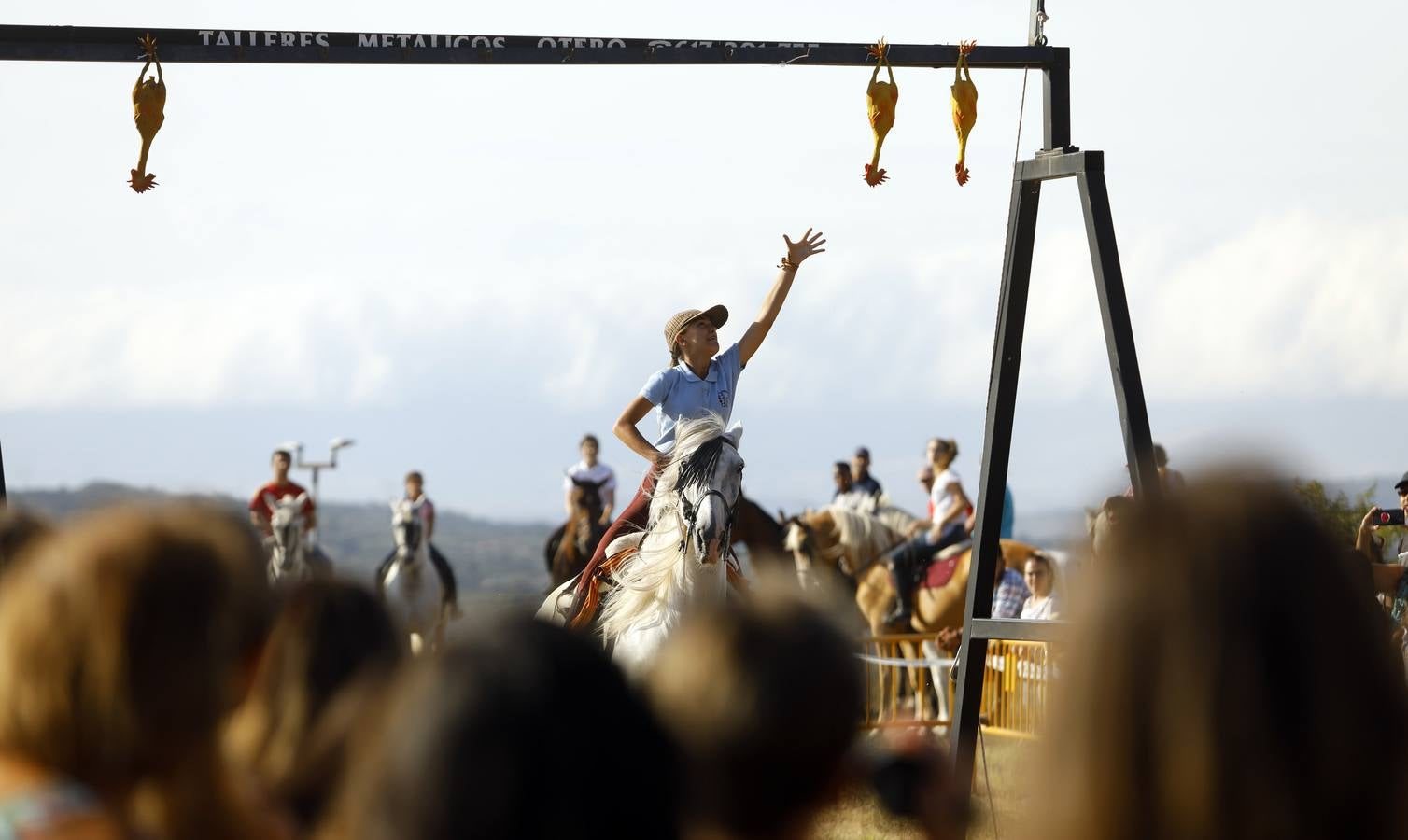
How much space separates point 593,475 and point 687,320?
11.3 meters

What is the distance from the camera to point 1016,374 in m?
5.57

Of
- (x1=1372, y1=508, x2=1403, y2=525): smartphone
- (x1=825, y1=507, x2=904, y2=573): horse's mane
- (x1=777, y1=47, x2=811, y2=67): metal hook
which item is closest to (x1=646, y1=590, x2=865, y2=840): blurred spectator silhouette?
(x1=777, y1=47, x2=811, y2=67): metal hook

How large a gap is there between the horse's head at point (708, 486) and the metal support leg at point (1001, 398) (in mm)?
1219

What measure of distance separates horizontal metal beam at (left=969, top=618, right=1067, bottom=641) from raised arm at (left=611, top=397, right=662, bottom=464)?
73.0 inches

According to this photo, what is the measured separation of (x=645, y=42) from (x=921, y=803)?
3913 mm

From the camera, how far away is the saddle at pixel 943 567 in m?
14.5

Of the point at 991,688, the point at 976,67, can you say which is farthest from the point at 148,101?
the point at 991,688

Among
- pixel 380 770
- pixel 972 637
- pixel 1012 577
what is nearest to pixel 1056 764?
pixel 380 770

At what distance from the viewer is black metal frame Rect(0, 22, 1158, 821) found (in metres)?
4.98

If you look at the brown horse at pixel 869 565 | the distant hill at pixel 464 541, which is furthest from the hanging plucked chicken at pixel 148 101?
the distant hill at pixel 464 541

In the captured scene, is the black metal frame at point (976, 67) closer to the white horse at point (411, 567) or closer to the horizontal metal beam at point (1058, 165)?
the horizontal metal beam at point (1058, 165)

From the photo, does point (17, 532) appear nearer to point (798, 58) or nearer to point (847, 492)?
point (798, 58)

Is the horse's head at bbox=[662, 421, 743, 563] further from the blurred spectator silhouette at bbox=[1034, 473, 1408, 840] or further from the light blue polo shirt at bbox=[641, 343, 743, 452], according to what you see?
the blurred spectator silhouette at bbox=[1034, 473, 1408, 840]

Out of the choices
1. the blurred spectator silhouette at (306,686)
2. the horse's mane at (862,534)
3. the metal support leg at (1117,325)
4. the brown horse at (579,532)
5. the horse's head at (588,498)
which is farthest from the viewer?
the horse's head at (588,498)
